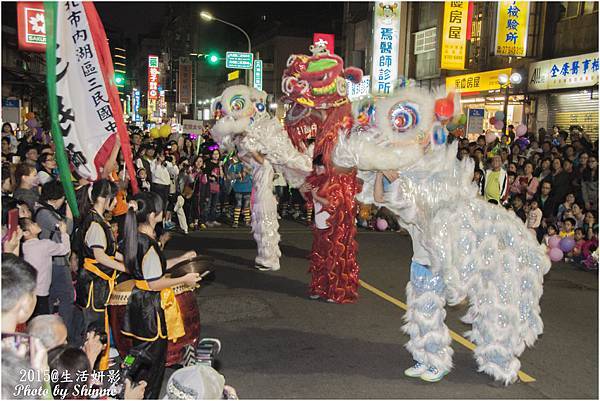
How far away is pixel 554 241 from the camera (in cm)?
918

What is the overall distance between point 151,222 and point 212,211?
829 cm

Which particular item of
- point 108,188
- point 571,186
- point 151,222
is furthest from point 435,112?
point 571,186

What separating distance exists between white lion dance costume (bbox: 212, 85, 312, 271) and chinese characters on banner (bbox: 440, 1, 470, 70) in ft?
36.6

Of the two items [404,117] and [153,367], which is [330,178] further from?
[153,367]

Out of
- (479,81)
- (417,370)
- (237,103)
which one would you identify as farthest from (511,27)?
(417,370)

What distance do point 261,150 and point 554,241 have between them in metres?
5.13

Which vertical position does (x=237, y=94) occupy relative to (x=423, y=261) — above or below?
above

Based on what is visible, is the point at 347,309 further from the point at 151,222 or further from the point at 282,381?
the point at 151,222

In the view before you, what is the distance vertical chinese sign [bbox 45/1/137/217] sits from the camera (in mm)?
3492

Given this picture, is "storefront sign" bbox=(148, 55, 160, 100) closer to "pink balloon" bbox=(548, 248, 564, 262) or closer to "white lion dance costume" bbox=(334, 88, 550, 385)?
"pink balloon" bbox=(548, 248, 564, 262)

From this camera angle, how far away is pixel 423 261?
14.6 ft

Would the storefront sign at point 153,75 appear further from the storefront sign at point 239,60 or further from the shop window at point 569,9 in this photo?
the shop window at point 569,9

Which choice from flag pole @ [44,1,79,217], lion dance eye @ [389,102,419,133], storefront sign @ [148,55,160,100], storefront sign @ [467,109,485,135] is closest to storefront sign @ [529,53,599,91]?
storefront sign @ [467,109,485,135]

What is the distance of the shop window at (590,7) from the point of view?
1378cm
